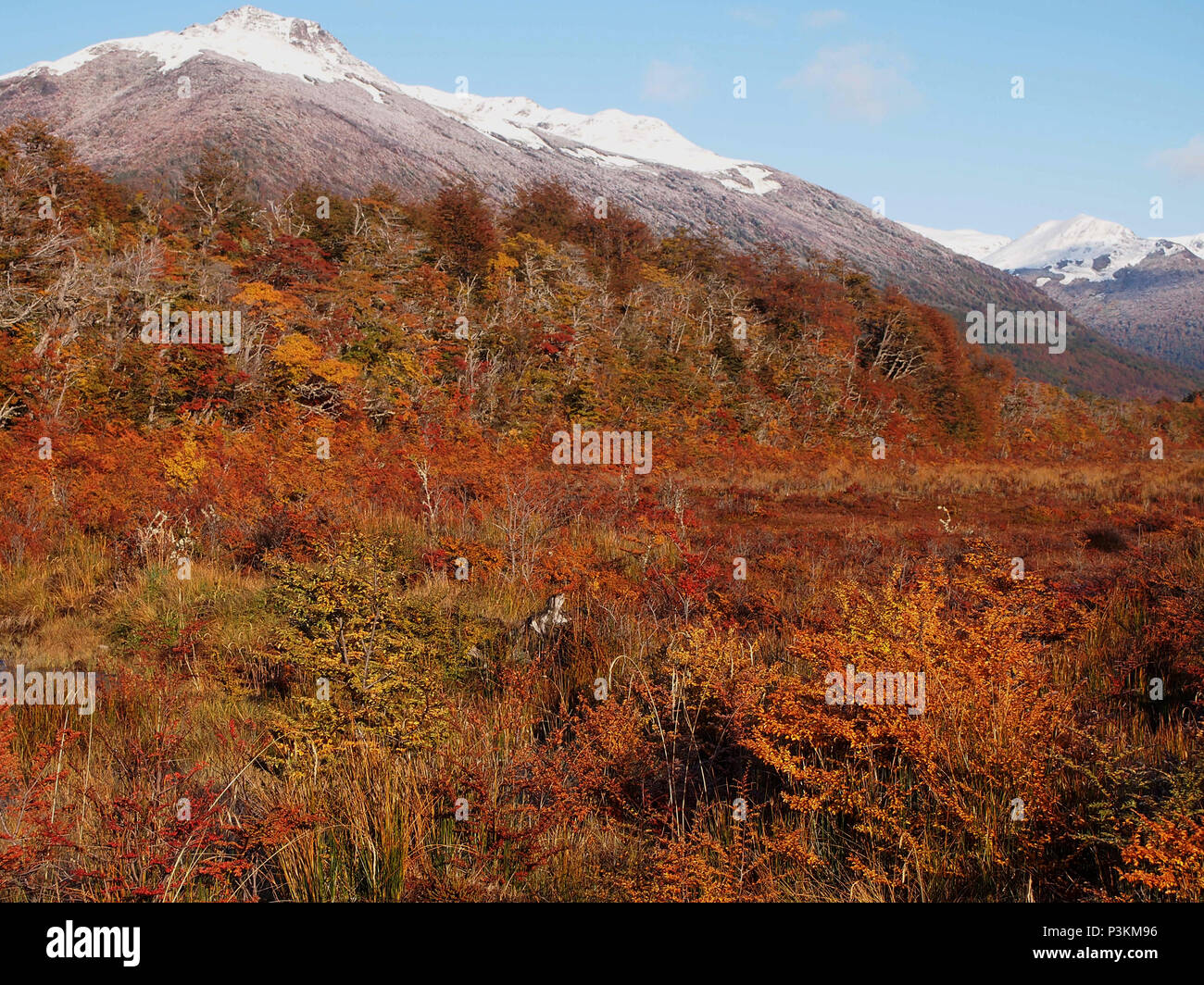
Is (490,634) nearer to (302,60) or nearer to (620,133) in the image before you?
(302,60)

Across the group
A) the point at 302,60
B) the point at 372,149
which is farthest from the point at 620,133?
the point at 372,149

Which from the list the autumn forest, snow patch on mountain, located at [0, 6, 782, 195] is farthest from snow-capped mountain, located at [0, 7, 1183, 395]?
the autumn forest

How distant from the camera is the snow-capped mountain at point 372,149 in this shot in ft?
186

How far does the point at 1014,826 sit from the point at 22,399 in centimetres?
1486

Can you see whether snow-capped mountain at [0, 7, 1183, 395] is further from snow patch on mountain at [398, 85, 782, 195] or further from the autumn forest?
the autumn forest

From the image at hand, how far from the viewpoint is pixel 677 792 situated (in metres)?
3.20

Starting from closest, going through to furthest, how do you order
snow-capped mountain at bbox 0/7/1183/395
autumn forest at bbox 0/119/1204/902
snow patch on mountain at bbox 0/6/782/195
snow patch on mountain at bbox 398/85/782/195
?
1. autumn forest at bbox 0/119/1204/902
2. snow-capped mountain at bbox 0/7/1183/395
3. snow patch on mountain at bbox 0/6/782/195
4. snow patch on mountain at bbox 398/85/782/195

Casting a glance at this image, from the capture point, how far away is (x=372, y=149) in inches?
2488

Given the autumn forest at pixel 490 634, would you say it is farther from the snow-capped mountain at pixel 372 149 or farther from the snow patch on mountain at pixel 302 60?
the snow patch on mountain at pixel 302 60

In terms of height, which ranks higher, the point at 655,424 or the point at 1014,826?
the point at 655,424

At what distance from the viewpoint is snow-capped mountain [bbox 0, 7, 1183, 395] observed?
186ft

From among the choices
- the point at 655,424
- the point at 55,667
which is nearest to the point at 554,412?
the point at 655,424

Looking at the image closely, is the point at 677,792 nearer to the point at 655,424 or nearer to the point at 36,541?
the point at 36,541

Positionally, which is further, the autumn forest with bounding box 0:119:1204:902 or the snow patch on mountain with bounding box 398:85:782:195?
the snow patch on mountain with bounding box 398:85:782:195
